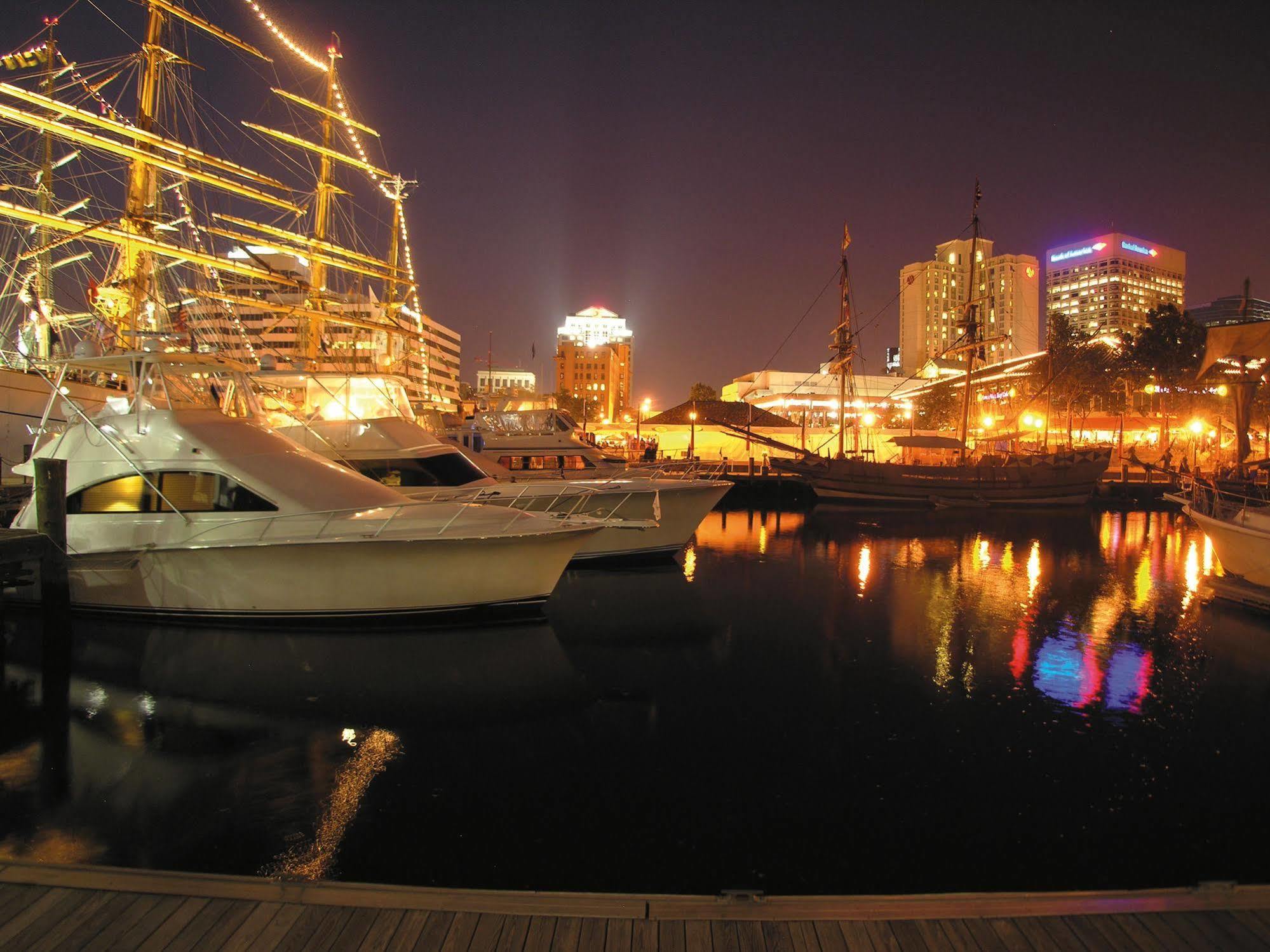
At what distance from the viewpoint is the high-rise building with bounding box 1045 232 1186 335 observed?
587 ft

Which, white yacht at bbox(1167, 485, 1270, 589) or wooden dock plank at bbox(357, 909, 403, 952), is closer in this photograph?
wooden dock plank at bbox(357, 909, 403, 952)

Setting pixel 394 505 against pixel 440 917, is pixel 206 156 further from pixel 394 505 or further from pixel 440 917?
pixel 440 917

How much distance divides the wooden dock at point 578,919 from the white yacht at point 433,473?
8.61 metres

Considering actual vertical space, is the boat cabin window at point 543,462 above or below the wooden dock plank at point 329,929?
above

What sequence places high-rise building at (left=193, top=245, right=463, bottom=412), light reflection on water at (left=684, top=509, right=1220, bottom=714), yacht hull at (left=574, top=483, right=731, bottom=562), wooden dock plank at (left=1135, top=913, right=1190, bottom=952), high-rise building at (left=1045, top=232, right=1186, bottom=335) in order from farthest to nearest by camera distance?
1. high-rise building at (left=1045, top=232, right=1186, bottom=335)
2. high-rise building at (left=193, top=245, right=463, bottom=412)
3. yacht hull at (left=574, top=483, right=731, bottom=562)
4. light reflection on water at (left=684, top=509, right=1220, bottom=714)
5. wooden dock plank at (left=1135, top=913, right=1190, bottom=952)

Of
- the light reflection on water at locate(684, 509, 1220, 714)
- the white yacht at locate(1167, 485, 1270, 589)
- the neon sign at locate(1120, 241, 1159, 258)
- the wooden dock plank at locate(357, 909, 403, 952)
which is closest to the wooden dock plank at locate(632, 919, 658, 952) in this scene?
the wooden dock plank at locate(357, 909, 403, 952)

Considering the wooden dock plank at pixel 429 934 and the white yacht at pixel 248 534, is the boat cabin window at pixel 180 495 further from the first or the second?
the wooden dock plank at pixel 429 934

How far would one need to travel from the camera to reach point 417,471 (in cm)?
1505

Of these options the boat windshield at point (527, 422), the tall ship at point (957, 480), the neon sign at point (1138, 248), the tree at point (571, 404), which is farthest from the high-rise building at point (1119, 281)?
the boat windshield at point (527, 422)

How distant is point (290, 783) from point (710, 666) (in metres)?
5.73

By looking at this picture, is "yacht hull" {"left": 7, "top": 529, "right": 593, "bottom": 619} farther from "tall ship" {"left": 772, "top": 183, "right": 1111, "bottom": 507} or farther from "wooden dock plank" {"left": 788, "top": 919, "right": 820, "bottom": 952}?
"tall ship" {"left": 772, "top": 183, "right": 1111, "bottom": 507}

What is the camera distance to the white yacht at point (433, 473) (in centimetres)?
1484

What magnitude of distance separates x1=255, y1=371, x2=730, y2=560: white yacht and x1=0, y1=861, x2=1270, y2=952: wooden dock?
8610 millimetres

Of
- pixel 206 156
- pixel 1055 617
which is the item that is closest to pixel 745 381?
pixel 206 156
